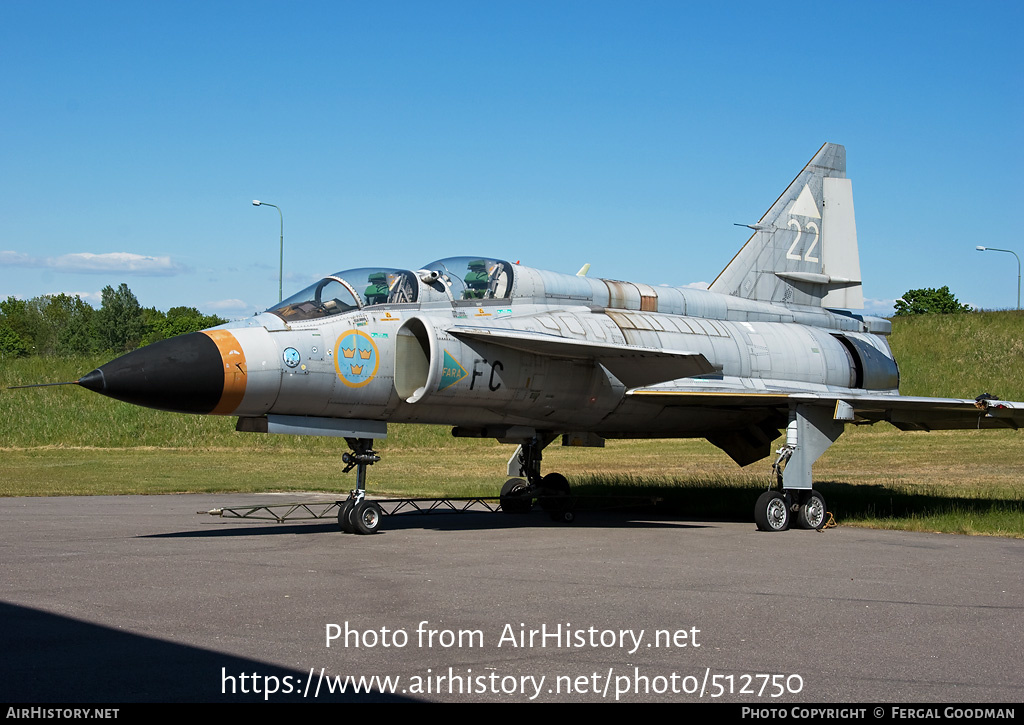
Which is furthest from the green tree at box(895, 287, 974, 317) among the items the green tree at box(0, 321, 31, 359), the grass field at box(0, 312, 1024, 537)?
the green tree at box(0, 321, 31, 359)

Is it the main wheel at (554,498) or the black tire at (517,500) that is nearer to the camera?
the main wheel at (554,498)

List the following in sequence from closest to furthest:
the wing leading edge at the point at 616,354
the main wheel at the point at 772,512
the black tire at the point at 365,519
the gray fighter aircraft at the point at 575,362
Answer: the gray fighter aircraft at the point at 575,362, the black tire at the point at 365,519, the wing leading edge at the point at 616,354, the main wheel at the point at 772,512

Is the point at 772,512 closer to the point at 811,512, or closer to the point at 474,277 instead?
the point at 811,512

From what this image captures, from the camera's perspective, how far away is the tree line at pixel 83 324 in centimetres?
10050

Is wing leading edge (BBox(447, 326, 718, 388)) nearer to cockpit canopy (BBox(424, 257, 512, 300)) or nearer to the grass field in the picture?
cockpit canopy (BBox(424, 257, 512, 300))

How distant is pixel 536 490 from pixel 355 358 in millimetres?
4719

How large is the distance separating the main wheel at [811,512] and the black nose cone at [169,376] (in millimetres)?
8254

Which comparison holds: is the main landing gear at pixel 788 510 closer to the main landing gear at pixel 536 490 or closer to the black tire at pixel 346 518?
the main landing gear at pixel 536 490

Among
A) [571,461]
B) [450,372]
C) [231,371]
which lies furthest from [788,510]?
[571,461]

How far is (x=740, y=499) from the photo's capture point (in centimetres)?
1814

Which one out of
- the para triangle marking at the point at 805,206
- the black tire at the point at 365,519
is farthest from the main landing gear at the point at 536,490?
the para triangle marking at the point at 805,206

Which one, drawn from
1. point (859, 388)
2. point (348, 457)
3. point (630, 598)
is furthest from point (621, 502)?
point (630, 598)

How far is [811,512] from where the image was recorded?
557 inches

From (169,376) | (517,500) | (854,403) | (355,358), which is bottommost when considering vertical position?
(517,500)
